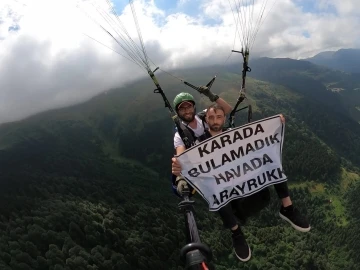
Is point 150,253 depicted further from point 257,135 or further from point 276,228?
point 257,135

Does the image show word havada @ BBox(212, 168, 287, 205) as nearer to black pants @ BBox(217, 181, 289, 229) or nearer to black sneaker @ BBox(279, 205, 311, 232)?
black pants @ BBox(217, 181, 289, 229)

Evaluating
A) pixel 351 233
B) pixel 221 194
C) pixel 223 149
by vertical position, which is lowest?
pixel 351 233

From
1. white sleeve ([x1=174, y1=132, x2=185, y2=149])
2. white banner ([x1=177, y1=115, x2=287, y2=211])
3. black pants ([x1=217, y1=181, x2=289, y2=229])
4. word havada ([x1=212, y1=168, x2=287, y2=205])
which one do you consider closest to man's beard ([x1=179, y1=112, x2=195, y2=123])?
white sleeve ([x1=174, y1=132, x2=185, y2=149])

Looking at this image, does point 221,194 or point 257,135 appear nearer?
point 221,194

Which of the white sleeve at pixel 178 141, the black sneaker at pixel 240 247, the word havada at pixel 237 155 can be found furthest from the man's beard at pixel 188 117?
the black sneaker at pixel 240 247

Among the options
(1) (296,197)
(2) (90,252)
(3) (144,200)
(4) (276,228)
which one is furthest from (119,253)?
(1) (296,197)

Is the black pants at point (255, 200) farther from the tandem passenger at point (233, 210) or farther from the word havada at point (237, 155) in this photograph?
the word havada at point (237, 155)

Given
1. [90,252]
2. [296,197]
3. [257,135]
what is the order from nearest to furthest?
1. [257,135]
2. [90,252]
3. [296,197]

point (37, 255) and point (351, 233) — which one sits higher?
point (37, 255)
